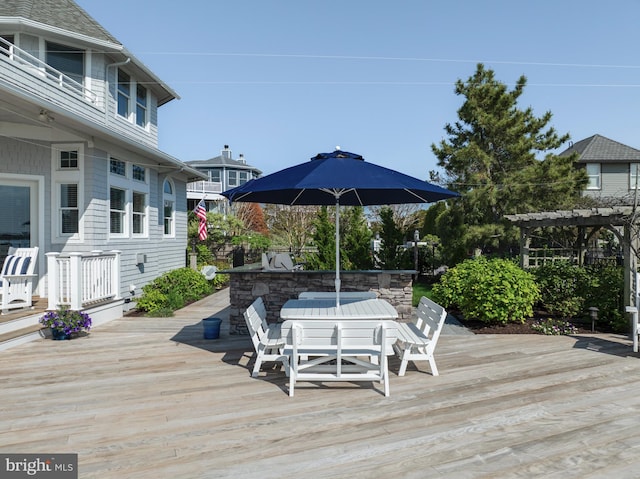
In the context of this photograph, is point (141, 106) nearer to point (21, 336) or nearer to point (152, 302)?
point (152, 302)

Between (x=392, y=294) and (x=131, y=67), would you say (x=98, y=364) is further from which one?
(x=131, y=67)

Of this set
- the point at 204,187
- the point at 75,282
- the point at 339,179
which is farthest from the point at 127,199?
the point at 204,187

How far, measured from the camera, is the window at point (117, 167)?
9.72 metres

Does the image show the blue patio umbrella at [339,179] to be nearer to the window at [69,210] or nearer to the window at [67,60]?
the window at [69,210]

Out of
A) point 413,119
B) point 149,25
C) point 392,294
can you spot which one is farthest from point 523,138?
point 149,25

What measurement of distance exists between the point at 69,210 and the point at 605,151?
26132 millimetres

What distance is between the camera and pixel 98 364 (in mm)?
5395

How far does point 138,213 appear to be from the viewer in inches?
429

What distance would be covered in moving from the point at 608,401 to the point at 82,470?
14.7ft

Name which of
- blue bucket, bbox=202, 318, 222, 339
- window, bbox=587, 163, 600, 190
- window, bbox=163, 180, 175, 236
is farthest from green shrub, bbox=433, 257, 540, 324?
window, bbox=587, 163, 600, 190

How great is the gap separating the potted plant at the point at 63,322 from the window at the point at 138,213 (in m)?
4.30

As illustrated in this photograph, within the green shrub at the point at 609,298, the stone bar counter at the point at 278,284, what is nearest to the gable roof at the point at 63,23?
the stone bar counter at the point at 278,284
